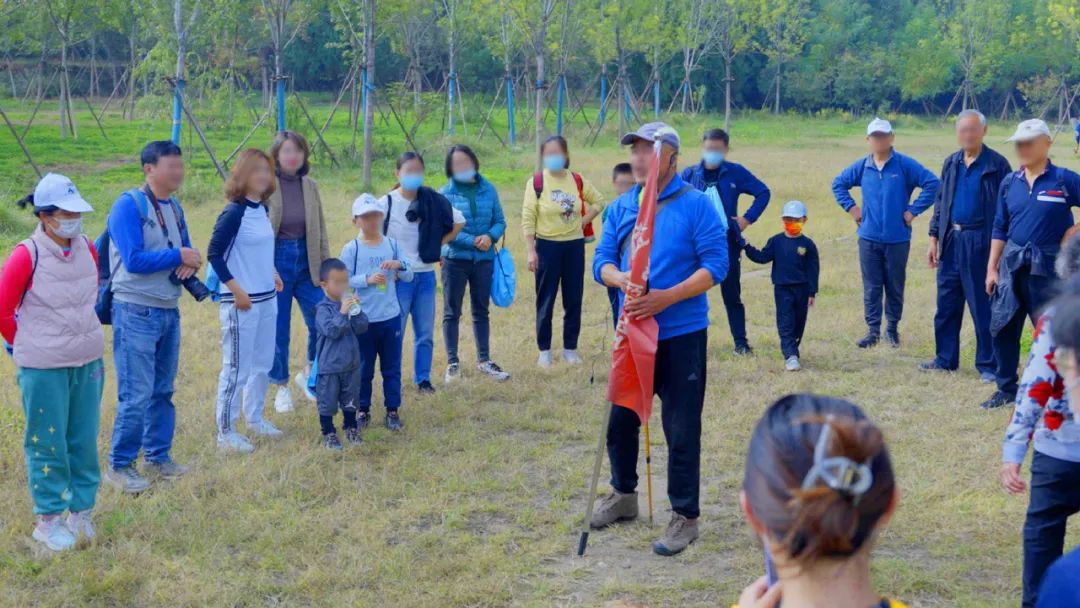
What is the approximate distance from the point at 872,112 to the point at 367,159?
37.2m

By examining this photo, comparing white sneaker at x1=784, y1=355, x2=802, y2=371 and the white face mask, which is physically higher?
the white face mask

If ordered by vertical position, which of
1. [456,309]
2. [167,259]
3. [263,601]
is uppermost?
[167,259]

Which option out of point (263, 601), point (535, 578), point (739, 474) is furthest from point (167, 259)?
point (739, 474)

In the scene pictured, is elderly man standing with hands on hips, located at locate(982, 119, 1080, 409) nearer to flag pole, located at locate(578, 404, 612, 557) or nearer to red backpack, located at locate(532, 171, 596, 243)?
red backpack, located at locate(532, 171, 596, 243)

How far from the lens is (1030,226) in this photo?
6.44m

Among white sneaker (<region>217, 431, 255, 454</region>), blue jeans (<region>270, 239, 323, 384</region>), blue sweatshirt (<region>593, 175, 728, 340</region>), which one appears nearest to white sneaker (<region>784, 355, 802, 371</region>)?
blue sweatshirt (<region>593, 175, 728, 340</region>)

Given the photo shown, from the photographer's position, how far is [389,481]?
5633mm

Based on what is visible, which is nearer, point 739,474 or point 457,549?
point 457,549

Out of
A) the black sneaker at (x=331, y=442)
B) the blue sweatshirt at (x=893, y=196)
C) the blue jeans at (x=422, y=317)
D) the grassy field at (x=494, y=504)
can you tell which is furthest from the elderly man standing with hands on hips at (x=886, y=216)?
the black sneaker at (x=331, y=442)

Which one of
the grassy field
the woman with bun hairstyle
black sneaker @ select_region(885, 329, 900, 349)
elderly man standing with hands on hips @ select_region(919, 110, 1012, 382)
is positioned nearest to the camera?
the woman with bun hairstyle

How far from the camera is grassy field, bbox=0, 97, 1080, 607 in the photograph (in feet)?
14.5

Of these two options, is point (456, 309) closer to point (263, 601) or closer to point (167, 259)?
point (167, 259)

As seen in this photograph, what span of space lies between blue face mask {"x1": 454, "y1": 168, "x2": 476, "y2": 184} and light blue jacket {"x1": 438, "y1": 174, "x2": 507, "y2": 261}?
4cm

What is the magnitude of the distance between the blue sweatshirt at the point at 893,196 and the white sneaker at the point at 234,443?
523 centimetres
